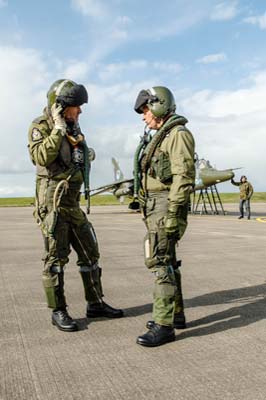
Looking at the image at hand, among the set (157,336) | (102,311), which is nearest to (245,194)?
(102,311)

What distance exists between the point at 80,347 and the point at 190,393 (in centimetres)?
127

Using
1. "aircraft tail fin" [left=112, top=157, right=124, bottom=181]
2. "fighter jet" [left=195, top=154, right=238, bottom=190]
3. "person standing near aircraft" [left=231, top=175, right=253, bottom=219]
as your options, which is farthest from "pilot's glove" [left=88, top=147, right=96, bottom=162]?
"aircraft tail fin" [left=112, top=157, right=124, bottom=181]

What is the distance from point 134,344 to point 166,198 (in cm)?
135

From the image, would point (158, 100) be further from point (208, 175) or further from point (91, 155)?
point (208, 175)

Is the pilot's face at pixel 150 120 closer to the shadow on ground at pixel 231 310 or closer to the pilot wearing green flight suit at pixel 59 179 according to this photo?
the pilot wearing green flight suit at pixel 59 179

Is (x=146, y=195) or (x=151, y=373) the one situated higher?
(x=146, y=195)

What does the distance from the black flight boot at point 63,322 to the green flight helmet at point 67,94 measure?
2072 mm

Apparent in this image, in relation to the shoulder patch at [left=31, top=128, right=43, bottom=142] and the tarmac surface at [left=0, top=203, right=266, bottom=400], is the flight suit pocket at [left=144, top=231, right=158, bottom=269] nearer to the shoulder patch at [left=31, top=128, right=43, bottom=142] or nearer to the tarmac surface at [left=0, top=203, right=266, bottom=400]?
the tarmac surface at [left=0, top=203, right=266, bottom=400]

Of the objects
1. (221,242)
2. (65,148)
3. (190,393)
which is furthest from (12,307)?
(221,242)

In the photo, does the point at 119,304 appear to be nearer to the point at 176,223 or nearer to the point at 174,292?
the point at 174,292

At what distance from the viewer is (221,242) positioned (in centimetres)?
1154

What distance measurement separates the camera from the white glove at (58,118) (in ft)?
14.3

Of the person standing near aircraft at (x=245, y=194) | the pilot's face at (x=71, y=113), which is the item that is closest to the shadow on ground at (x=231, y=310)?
the pilot's face at (x=71, y=113)

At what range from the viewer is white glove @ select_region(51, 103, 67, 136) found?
436 centimetres
